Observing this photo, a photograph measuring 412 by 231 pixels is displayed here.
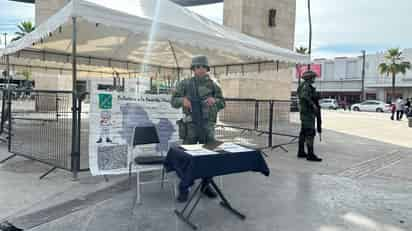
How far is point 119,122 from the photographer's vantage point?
170 inches

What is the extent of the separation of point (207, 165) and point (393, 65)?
44.8m

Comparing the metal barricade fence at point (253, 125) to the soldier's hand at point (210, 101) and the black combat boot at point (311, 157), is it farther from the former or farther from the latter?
the soldier's hand at point (210, 101)

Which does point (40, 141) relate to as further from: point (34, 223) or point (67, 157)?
point (34, 223)

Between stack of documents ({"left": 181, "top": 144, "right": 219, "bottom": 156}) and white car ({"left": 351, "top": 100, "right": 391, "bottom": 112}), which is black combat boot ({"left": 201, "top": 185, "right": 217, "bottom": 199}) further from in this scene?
white car ({"left": 351, "top": 100, "right": 391, "bottom": 112})

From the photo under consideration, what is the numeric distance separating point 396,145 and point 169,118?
729 cm

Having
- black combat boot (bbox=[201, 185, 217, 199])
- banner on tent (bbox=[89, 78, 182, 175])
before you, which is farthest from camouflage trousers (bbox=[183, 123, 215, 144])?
banner on tent (bbox=[89, 78, 182, 175])

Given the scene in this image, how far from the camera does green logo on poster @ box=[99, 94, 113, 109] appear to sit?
4184mm

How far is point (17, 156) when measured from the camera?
6.05 meters

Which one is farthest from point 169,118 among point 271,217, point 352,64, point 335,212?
point 352,64

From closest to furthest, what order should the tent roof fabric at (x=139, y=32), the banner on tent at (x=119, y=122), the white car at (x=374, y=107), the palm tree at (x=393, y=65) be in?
the banner on tent at (x=119, y=122) < the tent roof fabric at (x=139, y=32) < the white car at (x=374, y=107) < the palm tree at (x=393, y=65)

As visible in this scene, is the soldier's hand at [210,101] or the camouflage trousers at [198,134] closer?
the soldier's hand at [210,101]

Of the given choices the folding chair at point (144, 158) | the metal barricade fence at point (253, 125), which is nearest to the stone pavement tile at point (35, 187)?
the folding chair at point (144, 158)

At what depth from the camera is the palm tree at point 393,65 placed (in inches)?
1578

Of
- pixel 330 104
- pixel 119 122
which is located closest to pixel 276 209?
pixel 119 122
